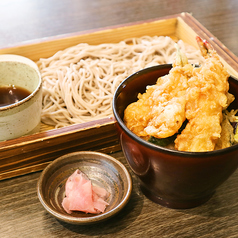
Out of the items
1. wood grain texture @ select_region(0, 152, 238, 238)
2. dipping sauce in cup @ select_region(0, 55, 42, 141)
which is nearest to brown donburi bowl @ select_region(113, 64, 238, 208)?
wood grain texture @ select_region(0, 152, 238, 238)

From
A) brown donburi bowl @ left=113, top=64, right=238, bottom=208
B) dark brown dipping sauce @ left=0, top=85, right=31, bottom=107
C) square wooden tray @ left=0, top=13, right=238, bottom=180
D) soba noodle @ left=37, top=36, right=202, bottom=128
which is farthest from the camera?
soba noodle @ left=37, top=36, right=202, bottom=128

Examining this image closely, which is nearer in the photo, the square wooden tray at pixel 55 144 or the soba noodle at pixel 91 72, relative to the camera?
the square wooden tray at pixel 55 144

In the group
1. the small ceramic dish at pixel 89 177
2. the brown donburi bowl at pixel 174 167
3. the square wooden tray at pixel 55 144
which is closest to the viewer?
the brown donburi bowl at pixel 174 167

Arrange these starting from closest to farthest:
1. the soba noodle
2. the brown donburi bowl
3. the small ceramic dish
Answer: the brown donburi bowl
the small ceramic dish
the soba noodle

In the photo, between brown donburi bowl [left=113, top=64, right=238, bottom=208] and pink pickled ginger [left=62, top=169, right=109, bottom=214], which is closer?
brown donburi bowl [left=113, top=64, right=238, bottom=208]

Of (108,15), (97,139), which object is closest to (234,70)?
(97,139)

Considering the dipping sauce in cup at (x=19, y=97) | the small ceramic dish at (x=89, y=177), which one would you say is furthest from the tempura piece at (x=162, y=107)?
the dipping sauce in cup at (x=19, y=97)

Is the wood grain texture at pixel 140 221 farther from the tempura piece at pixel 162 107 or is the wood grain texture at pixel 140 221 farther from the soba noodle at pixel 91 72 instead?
the soba noodle at pixel 91 72

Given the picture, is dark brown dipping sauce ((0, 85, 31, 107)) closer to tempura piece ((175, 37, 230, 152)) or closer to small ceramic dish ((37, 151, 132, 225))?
small ceramic dish ((37, 151, 132, 225))
